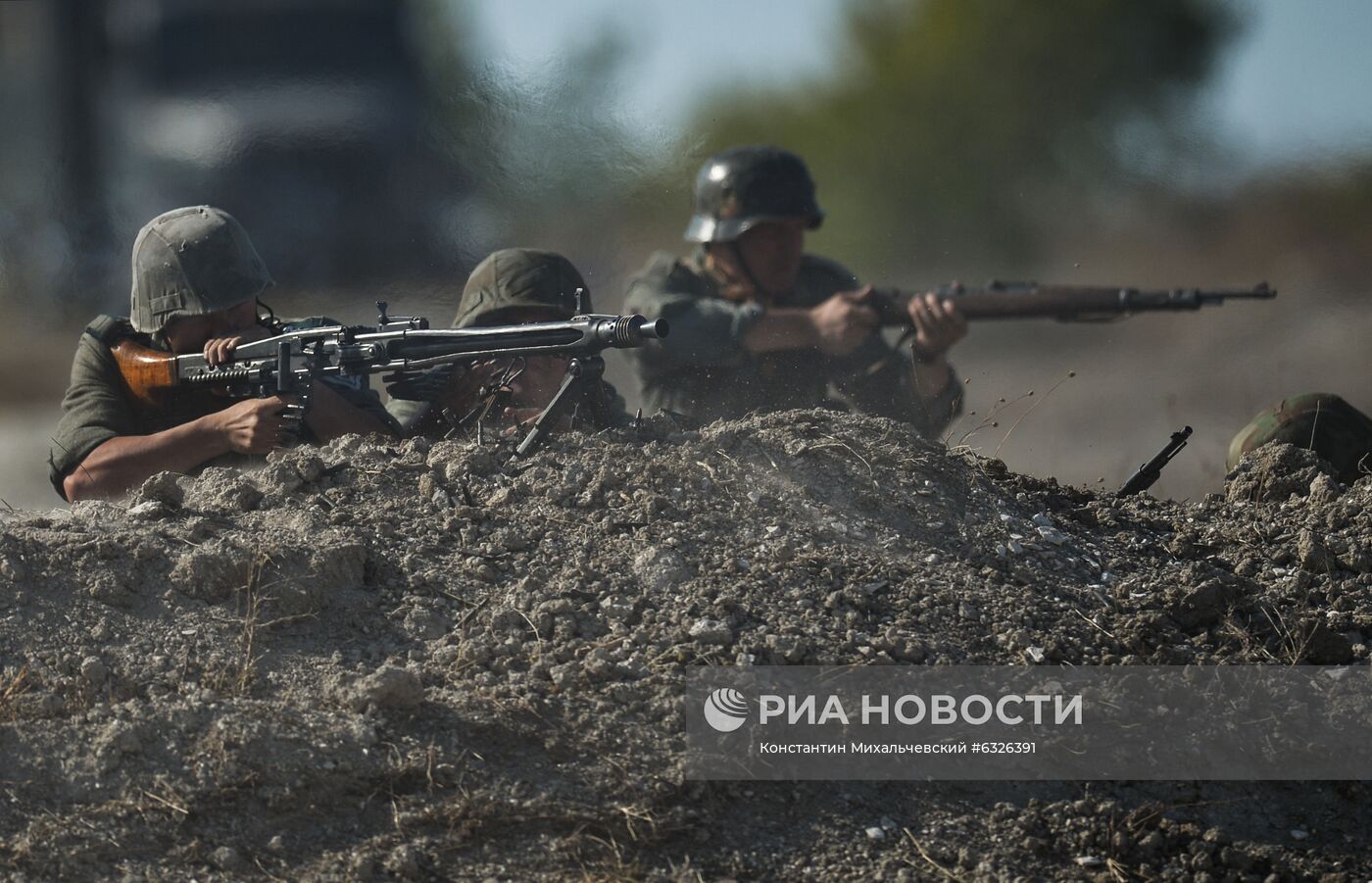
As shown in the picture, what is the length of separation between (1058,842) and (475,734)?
1445 millimetres

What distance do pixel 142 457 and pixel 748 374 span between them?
2.87m

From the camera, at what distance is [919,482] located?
5211mm

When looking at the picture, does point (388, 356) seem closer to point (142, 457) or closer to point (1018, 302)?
point (142, 457)

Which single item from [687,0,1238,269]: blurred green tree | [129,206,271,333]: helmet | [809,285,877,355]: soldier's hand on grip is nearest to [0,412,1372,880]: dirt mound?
[129,206,271,333]: helmet

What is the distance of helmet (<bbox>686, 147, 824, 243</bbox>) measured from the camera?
801 cm

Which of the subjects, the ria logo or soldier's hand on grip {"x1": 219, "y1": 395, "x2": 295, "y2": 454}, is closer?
the ria logo

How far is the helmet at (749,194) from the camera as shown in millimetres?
8008

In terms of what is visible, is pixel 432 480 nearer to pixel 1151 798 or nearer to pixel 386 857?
pixel 386 857

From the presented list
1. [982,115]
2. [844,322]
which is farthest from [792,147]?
[844,322]

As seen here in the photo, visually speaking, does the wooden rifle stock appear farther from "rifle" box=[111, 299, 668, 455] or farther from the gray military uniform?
the gray military uniform

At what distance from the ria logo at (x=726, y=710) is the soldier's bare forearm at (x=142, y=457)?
7.84 ft

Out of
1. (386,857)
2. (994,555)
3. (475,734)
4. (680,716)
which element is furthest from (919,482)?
(386,857)

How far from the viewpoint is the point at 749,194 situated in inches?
317

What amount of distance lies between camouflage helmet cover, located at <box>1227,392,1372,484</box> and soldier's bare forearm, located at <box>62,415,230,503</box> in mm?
3897
